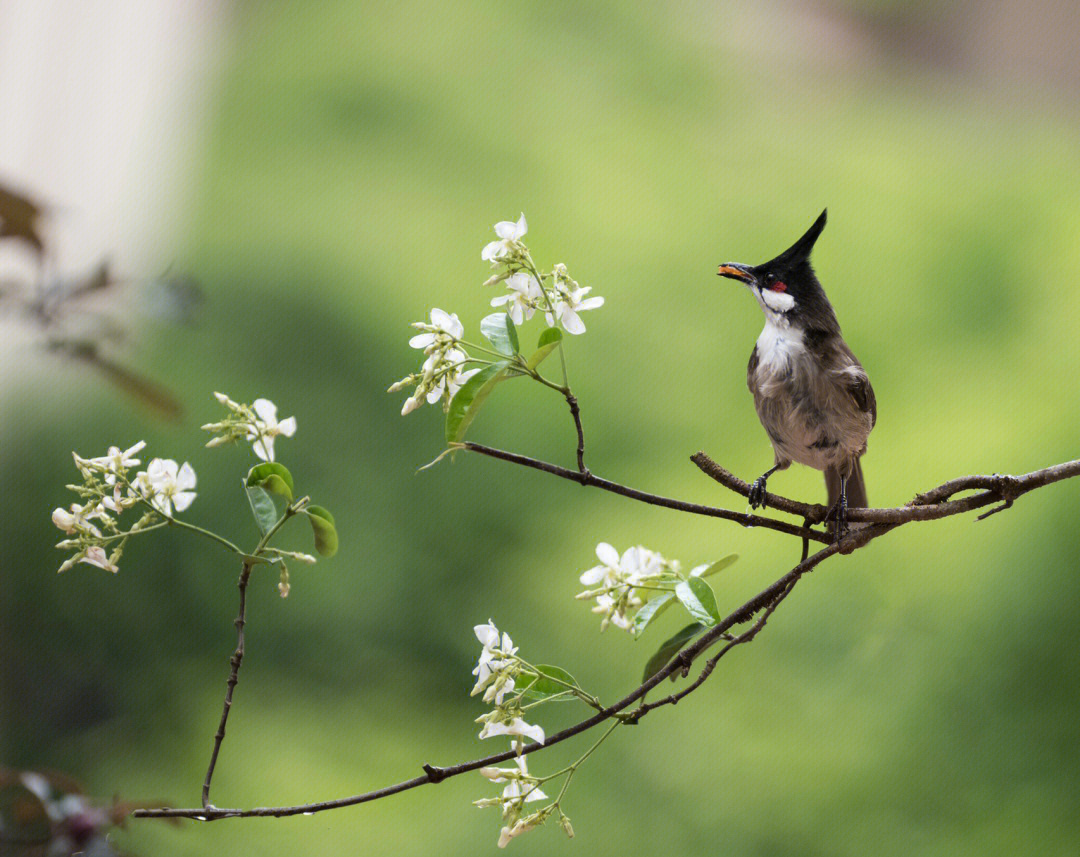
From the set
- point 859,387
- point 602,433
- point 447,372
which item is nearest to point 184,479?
point 447,372

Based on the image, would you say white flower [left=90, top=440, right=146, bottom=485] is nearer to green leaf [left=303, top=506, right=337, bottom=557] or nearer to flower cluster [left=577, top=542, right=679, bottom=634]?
green leaf [left=303, top=506, right=337, bottom=557]

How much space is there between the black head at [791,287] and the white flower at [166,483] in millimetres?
271

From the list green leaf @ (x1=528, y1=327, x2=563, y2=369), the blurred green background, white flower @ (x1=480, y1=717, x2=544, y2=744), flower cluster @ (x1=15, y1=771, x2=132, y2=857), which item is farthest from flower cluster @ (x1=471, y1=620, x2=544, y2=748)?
the blurred green background

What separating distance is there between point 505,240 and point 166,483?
0.16 metres

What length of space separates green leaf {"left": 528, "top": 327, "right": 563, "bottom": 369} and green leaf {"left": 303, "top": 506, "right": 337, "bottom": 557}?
10cm

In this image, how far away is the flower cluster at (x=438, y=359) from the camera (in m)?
0.34

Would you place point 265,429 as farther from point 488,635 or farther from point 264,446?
point 488,635

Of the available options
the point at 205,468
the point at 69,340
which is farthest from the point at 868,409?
the point at 205,468

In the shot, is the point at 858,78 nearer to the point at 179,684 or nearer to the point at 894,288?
the point at 894,288

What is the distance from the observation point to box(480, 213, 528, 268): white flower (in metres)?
0.34

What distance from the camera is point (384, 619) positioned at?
1052mm

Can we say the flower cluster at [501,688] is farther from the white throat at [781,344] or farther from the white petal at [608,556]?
the white throat at [781,344]

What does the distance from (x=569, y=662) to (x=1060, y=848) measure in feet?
1.55

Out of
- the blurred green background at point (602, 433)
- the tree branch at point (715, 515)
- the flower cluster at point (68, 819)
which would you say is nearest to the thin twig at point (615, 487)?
the tree branch at point (715, 515)
